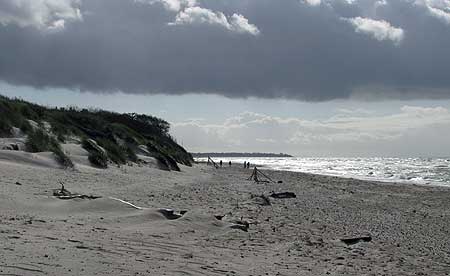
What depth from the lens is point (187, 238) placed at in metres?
10.2

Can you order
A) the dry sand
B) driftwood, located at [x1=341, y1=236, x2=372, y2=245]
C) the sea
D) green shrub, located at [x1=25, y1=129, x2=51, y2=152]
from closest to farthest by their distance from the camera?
the dry sand, driftwood, located at [x1=341, y1=236, x2=372, y2=245], green shrub, located at [x1=25, y1=129, x2=51, y2=152], the sea

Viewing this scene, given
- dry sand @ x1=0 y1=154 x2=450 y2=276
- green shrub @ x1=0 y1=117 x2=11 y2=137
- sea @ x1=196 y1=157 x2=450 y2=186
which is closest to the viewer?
dry sand @ x1=0 y1=154 x2=450 y2=276

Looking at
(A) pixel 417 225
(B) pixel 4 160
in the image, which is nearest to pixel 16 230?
(B) pixel 4 160

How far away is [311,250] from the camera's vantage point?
414 inches

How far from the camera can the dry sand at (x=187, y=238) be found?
7.70 meters

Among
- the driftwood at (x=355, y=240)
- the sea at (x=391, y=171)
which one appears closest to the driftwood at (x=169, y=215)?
A: the driftwood at (x=355, y=240)

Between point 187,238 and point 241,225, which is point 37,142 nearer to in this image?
point 241,225

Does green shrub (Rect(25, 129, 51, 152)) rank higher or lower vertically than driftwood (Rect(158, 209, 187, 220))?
higher

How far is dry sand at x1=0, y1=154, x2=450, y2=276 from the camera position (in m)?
7.70

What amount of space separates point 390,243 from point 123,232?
255 inches

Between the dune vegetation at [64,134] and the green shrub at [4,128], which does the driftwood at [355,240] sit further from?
→ the green shrub at [4,128]

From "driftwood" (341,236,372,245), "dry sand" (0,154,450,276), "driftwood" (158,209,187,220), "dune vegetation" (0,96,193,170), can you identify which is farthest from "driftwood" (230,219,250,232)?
"dune vegetation" (0,96,193,170)

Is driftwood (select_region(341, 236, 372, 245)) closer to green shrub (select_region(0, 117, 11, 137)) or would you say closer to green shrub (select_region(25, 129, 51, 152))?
green shrub (select_region(25, 129, 51, 152))

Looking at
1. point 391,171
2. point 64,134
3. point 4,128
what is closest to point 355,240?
point 4,128
